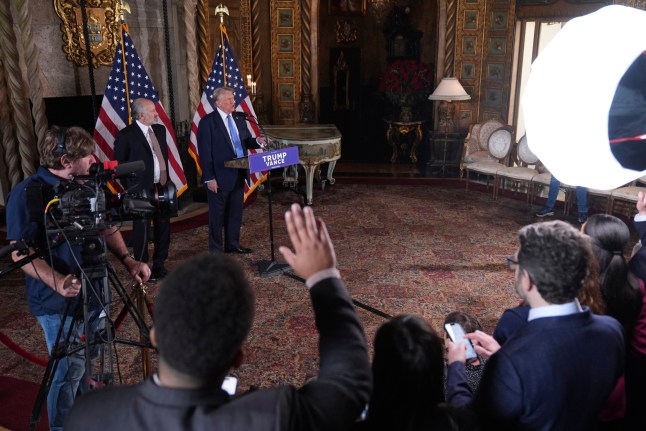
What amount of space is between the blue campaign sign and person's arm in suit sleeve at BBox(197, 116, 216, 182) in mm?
874

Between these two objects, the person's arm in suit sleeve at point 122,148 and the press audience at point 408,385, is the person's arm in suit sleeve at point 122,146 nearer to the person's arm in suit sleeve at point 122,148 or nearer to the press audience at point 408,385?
the person's arm in suit sleeve at point 122,148

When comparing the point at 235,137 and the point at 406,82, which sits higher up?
the point at 406,82

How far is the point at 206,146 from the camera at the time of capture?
5.33 metres

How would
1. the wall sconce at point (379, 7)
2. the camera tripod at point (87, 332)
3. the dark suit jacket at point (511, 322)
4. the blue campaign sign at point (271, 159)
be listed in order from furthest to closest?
the wall sconce at point (379, 7) < the blue campaign sign at point (271, 159) < the camera tripod at point (87, 332) < the dark suit jacket at point (511, 322)

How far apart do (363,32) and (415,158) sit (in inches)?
125

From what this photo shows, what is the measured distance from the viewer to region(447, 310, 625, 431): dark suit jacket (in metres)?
1.49

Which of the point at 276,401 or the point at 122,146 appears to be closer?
the point at 276,401

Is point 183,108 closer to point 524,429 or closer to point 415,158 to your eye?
point 415,158

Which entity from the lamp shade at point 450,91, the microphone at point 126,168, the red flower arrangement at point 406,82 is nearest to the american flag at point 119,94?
the microphone at point 126,168

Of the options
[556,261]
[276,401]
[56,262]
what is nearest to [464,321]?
[556,261]

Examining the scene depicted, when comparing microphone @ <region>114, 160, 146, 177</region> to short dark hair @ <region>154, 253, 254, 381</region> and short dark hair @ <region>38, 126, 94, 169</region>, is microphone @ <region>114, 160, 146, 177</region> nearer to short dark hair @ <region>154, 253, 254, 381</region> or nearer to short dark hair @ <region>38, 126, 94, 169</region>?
short dark hair @ <region>38, 126, 94, 169</region>

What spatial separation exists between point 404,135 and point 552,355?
9385mm

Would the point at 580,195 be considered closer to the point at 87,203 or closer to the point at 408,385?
the point at 87,203

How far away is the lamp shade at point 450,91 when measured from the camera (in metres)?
8.52
